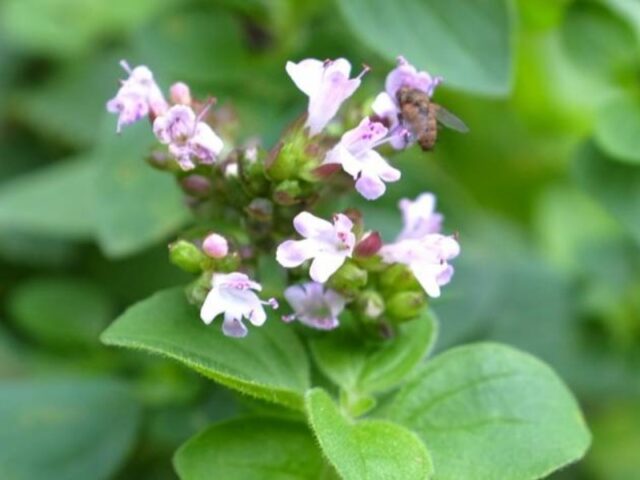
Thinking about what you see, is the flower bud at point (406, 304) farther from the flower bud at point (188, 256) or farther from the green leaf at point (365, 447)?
the flower bud at point (188, 256)

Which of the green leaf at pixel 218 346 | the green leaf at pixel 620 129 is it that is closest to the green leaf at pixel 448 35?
the green leaf at pixel 620 129

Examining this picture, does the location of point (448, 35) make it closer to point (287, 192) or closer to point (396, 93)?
point (396, 93)

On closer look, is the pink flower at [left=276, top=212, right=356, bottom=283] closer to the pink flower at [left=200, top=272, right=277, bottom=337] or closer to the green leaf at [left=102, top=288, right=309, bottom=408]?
A: the pink flower at [left=200, top=272, right=277, bottom=337]

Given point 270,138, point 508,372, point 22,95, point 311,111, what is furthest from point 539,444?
point 22,95

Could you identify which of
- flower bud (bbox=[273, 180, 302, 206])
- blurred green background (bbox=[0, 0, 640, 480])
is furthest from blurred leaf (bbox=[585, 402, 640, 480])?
flower bud (bbox=[273, 180, 302, 206])

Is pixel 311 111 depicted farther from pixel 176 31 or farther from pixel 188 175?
pixel 176 31

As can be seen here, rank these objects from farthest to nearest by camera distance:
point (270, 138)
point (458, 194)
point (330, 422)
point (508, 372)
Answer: point (458, 194) → point (270, 138) → point (508, 372) → point (330, 422)

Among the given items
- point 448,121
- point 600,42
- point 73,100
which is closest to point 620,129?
point 600,42
